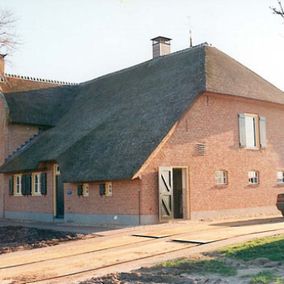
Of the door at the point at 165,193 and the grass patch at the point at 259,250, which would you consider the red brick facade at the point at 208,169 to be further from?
the grass patch at the point at 259,250

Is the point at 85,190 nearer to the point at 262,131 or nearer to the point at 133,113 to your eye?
the point at 133,113

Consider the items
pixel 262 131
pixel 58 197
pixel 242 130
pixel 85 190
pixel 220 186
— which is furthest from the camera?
pixel 58 197

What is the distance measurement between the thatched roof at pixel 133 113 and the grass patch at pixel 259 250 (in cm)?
810

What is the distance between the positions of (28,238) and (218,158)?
10.4 m

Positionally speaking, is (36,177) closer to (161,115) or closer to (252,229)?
Result: (161,115)

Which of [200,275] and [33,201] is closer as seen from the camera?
[200,275]

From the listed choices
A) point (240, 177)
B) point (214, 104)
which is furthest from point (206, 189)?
point (214, 104)

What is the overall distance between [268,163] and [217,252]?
49.9 feet

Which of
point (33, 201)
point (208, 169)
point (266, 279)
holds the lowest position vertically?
point (266, 279)

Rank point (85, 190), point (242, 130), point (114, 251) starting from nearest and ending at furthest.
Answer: point (114, 251)
point (85, 190)
point (242, 130)

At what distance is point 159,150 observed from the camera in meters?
21.6

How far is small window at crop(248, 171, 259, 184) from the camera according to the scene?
25.6 m

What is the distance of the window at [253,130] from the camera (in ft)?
84.7

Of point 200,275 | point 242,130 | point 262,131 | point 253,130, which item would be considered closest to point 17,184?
point 242,130
